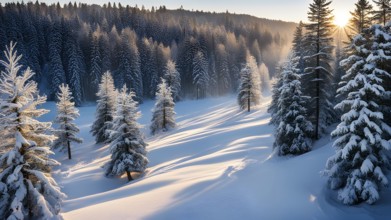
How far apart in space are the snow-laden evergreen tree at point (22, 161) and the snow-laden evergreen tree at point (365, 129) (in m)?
13.6

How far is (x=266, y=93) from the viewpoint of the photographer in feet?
284

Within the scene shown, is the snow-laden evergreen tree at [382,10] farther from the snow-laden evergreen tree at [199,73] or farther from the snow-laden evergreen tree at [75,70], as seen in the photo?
the snow-laden evergreen tree at [75,70]

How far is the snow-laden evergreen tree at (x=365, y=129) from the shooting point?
1213 cm

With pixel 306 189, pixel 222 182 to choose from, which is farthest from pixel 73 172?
pixel 306 189

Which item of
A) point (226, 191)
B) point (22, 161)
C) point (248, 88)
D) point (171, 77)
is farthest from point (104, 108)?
point (171, 77)

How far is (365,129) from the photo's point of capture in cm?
1232

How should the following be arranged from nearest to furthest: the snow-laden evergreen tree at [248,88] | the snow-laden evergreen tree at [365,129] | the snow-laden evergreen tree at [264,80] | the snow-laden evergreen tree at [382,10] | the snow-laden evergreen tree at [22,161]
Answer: the snow-laden evergreen tree at [22,161] < the snow-laden evergreen tree at [365,129] < the snow-laden evergreen tree at [382,10] < the snow-laden evergreen tree at [248,88] < the snow-laden evergreen tree at [264,80]

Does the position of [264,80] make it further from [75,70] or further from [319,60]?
[319,60]

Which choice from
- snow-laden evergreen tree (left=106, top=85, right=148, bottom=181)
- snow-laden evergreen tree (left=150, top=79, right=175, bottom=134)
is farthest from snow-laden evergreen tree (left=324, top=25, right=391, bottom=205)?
snow-laden evergreen tree (left=150, top=79, right=175, bottom=134)

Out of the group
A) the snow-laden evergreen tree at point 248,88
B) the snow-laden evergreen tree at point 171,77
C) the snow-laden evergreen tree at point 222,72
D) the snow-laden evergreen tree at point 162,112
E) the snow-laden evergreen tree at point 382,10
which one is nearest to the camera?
the snow-laden evergreen tree at point 382,10

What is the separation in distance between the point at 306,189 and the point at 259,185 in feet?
8.47

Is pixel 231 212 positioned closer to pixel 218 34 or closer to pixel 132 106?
pixel 132 106

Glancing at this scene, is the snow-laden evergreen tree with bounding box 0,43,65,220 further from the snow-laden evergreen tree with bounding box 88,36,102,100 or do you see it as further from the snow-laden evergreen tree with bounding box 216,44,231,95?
the snow-laden evergreen tree with bounding box 216,44,231,95

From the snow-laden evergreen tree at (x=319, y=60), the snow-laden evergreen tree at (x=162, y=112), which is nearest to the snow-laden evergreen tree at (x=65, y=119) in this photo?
the snow-laden evergreen tree at (x=162, y=112)
